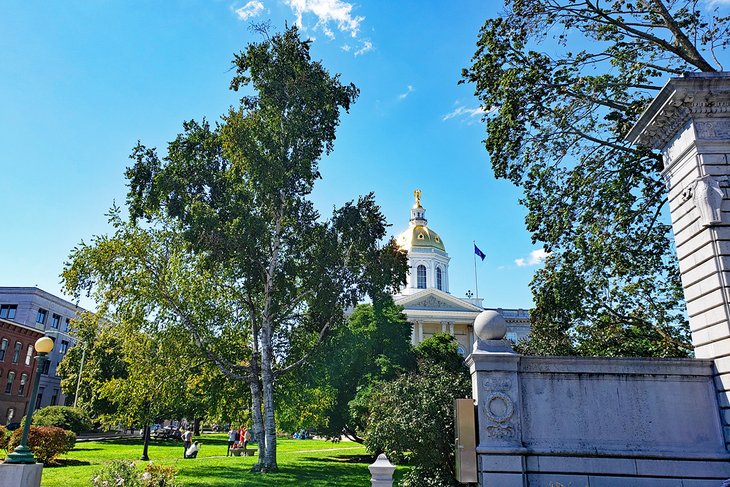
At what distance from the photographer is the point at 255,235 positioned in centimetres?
2112

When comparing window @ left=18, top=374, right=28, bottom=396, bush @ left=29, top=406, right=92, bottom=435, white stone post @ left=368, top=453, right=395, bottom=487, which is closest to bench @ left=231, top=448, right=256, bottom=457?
bush @ left=29, top=406, right=92, bottom=435

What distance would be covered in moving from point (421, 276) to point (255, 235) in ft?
216

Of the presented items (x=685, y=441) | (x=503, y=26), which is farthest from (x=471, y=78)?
(x=685, y=441)

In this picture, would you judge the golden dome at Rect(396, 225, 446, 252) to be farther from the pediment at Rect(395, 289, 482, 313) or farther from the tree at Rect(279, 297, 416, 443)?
the tree at Rect(279, 297, 416, 443)

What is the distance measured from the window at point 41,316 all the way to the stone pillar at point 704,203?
6702cm

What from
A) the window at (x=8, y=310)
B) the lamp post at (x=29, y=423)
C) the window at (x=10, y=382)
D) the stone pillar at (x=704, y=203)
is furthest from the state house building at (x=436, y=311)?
the stone pillar at (x=704, y=203)

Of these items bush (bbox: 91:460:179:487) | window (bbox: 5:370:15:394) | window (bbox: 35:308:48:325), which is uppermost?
window (bbox: 35:308:48:325)

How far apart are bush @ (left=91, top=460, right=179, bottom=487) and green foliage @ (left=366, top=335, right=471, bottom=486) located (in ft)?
18.5

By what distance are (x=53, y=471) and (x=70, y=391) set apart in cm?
3997

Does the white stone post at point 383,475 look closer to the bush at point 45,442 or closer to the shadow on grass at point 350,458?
the bush at point 45,442

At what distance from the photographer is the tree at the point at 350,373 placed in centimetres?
2581

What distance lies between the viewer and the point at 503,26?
17609mm

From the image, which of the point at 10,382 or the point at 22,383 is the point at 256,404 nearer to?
the point at 10,382

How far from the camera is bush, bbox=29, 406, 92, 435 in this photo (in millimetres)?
36556
